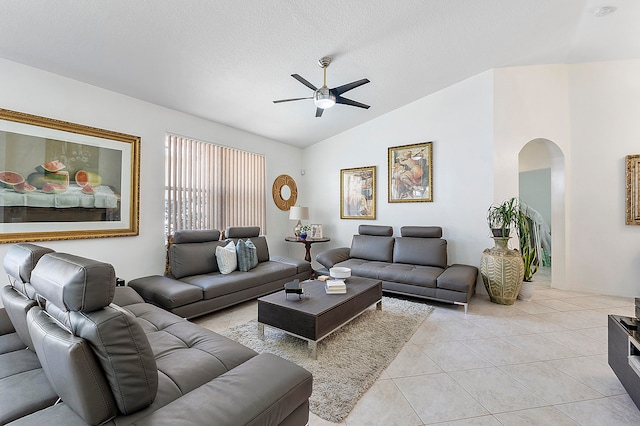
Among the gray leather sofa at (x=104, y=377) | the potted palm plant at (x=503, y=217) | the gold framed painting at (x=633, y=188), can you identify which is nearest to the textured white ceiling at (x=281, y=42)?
the gold framed painting at (x=633, y=188)

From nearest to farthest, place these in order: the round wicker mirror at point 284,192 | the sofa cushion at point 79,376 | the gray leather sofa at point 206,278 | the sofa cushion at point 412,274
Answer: the sofa cushion at point 79,376, the gray leather sofa at point 206,278, the sofa cushion at point 412,274, the round wicker mirror at point 284,192

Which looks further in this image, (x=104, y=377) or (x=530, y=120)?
(x=530, y=120)

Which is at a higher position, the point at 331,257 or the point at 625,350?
the point at 331,257

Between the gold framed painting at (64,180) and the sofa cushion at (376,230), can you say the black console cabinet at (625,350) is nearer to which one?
the sofa cushion at (376,230)

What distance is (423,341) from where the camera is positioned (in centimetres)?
266

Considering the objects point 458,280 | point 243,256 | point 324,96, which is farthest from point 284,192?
point 458,280

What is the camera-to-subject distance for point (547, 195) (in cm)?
595

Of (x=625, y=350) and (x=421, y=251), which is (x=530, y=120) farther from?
(x=625, y=350)

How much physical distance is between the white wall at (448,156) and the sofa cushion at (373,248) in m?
0.51

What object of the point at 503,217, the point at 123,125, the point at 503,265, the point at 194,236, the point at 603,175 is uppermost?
the point at 123,125

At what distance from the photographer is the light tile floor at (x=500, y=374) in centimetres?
171

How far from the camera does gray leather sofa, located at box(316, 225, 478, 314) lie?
137 inches

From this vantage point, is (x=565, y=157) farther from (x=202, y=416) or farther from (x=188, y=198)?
(x=188, y=198)

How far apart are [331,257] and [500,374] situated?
2.73 metres
